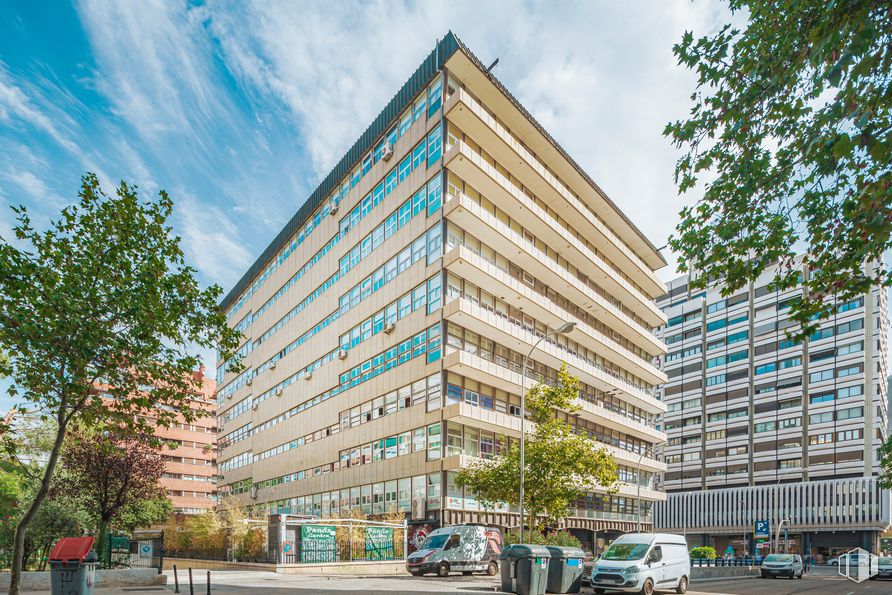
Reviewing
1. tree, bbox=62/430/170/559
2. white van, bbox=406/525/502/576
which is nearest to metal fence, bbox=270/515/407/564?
white van, bbox=406/525/502/576

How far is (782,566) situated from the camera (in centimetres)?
3762

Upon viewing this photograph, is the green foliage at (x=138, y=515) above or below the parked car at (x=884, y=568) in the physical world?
above

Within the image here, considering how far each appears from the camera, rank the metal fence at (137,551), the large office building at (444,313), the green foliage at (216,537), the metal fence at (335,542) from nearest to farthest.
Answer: the metal fence at (137,551)
the metal fence at (335,542)
the green foliage at (216,537)
the large office building at (444,313)

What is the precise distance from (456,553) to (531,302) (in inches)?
783

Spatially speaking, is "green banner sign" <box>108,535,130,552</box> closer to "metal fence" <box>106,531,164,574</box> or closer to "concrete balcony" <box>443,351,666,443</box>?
"metal fence" <box>106,531,164,574</box>

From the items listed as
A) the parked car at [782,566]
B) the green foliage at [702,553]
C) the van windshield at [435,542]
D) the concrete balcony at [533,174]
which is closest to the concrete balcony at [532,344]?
the concrete balcony at [533,174]

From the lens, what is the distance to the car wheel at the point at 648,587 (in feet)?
64.4

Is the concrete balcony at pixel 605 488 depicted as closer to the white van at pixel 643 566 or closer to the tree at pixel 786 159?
the white van at pixel 643 566

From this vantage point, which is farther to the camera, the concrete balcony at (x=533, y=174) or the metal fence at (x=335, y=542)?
the concrete balcony at (x=533, y=174)

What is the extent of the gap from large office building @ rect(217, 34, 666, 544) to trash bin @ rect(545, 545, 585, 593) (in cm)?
1311

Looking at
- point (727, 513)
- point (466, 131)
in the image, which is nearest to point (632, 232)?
point (466, 131)

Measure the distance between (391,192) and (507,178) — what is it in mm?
7433

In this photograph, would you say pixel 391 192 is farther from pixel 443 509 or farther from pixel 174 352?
pixel 174 352

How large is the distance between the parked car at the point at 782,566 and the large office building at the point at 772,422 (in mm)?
38740
